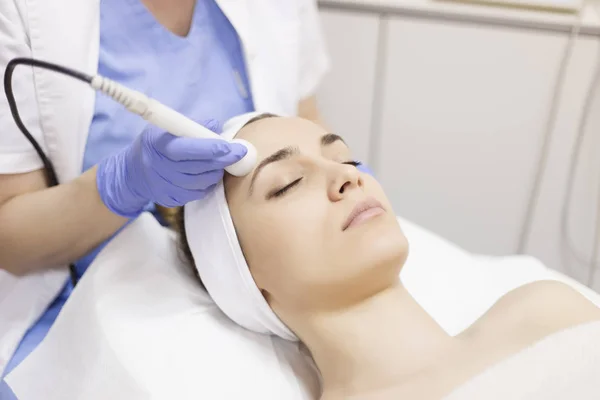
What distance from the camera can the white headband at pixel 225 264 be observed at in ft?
3.01

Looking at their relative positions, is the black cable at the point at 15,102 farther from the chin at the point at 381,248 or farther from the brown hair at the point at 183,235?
the chin at the point at 381,248

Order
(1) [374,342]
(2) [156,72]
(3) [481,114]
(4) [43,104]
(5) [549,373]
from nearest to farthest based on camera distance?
(5) [549,373] → (1) [374,342] → (4) [43,104] → (2) [156,72] → (3) [481,114]

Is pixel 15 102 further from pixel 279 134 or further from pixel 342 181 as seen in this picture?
pixel 342 181

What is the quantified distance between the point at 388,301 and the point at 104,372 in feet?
1.39

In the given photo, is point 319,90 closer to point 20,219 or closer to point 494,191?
point 494,191

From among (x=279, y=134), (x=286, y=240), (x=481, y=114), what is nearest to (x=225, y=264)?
(x=286, y=240)

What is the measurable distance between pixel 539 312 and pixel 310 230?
1.18ft

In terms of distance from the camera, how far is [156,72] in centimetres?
112

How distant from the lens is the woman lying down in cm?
84

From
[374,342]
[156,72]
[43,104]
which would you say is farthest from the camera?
[156,72]

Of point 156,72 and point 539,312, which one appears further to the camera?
point 156,72

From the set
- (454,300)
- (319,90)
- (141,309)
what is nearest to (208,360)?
(141,309)

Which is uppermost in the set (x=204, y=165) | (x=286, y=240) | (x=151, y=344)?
(x=204, y=165)

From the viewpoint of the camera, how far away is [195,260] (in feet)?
3.22
